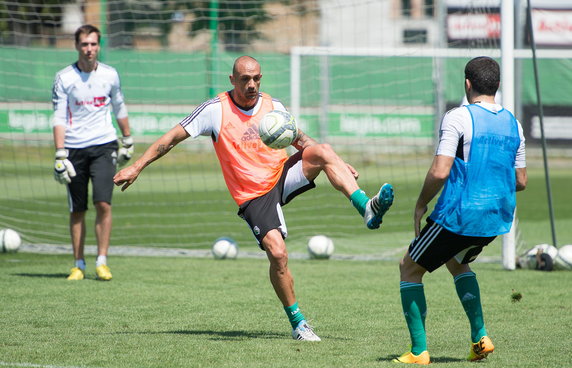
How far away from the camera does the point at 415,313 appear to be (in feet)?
18.5

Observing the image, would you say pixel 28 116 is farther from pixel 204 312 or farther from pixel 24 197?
pixel 204 312

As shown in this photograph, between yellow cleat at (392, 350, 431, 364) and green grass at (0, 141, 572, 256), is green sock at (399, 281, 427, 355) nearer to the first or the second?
yellow cleat at (392, 350, 431, 364)

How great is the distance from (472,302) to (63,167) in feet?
17.4

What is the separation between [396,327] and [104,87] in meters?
4.58

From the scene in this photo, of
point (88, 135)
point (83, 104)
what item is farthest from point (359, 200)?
point (83, 104)

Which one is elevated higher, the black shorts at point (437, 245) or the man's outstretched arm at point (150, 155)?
the man's outstretched arm at point (150, 155)

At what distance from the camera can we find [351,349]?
613cm

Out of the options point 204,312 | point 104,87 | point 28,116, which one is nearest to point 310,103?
point 28,116

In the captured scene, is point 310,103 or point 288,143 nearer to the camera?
point 288,143

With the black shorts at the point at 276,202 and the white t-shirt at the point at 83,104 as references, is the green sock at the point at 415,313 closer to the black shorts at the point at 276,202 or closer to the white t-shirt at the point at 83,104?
the black shorts at the point at 276,202

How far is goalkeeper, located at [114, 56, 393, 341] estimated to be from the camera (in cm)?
650

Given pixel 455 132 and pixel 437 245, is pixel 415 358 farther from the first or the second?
pixel 455 132

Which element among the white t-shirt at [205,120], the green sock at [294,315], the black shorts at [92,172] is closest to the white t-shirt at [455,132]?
the white t-shirt at [205,120]

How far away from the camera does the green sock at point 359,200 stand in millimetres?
5953
